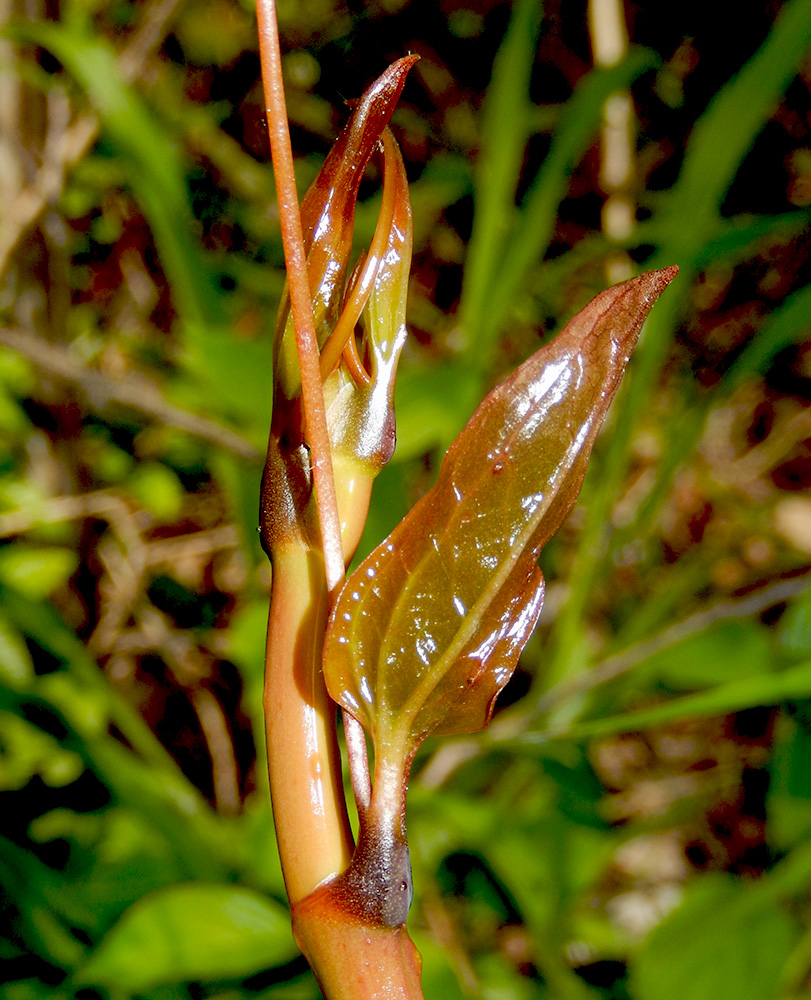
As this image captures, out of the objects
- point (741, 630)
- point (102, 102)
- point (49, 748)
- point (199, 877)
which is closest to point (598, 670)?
point (741, 630)

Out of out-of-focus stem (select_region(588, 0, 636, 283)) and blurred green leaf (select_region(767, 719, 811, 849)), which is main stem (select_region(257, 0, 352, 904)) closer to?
blurred green leaf (select_region(767, 719, 811, 849))

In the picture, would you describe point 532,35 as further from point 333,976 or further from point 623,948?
point 623,948

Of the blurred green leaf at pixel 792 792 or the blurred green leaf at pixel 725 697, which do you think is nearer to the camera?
the blurred green leaf at pixel 725 697

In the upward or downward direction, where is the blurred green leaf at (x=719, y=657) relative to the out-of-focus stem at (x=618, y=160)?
downward

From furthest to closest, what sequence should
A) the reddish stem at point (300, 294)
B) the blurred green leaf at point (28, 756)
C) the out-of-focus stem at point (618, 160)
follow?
1. the out-of-focus stem at point (618, 160)
2. the blurred green leaf at point (28, 756)
3. the reddish stem at point (300, 294)

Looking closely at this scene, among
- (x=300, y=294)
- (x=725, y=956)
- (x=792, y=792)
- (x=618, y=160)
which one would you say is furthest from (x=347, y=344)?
(x=618, y=160)

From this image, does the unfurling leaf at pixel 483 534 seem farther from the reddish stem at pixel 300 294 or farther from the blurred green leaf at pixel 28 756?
the blurred green leaf at pixel 28 756

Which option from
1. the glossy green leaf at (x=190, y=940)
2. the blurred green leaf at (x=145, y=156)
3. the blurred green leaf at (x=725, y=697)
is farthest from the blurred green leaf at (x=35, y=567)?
the blurred green leaf at (x=725, y=697)

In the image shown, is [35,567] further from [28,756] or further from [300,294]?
[300,294]
